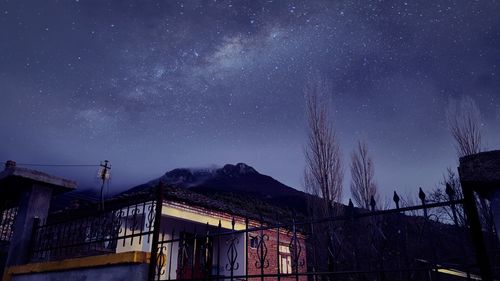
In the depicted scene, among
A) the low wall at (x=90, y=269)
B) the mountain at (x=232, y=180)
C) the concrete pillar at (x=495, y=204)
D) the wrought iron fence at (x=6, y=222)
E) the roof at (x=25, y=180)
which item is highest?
the mountain at (x=232, y=180)

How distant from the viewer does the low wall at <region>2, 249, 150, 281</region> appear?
14.1 feet

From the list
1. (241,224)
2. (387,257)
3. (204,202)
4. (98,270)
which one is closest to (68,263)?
(98,270)

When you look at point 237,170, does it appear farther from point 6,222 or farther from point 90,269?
point 90,269

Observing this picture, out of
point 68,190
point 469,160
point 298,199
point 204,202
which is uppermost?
point 298,199

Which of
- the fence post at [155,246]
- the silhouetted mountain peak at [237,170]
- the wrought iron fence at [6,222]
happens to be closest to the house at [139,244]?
the fence post at [155,246]

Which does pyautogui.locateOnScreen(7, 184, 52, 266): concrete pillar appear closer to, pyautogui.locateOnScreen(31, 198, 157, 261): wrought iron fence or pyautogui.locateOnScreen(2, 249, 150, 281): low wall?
pyautogui.locateOnScreen(31, 198, 157, 261): wrought iron fence

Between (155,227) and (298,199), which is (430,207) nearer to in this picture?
(155,227)

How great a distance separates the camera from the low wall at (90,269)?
14.1 feet

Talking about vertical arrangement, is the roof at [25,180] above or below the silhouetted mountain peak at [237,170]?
below

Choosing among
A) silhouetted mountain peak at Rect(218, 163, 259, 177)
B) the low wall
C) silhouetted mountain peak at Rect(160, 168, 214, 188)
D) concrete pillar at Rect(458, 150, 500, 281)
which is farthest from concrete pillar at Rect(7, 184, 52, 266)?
silhouetted mountain peak at Rect(160, 168, 214, 188)

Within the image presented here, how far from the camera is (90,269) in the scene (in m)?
4.89

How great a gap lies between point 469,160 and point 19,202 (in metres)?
7.55

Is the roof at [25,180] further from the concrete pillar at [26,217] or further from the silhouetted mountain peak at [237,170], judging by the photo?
the silhouetted mountain peak at [237,170]

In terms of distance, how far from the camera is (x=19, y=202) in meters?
6.58
